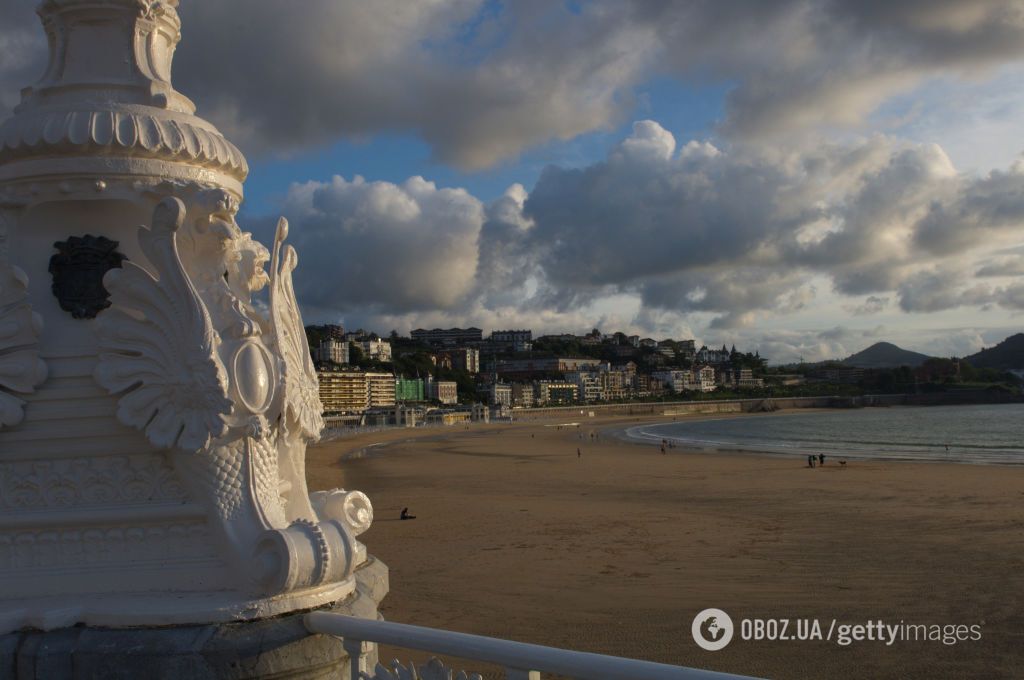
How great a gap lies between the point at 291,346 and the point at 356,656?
60.0 inches

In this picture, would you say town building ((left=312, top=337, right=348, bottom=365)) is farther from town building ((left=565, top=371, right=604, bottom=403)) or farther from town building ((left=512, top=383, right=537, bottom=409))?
town building ((left=565, top=371, right=604, bottom=403))

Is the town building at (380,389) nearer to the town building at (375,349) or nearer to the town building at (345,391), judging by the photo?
the town building at (345,391)

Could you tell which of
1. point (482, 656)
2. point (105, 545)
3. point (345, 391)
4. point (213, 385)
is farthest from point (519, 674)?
point (345, 391)

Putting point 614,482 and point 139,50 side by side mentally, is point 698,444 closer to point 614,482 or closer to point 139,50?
point 614,482

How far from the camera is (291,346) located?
390cm

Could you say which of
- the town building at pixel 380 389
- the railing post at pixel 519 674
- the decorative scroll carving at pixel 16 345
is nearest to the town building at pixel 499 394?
the town building at pixel 380 389

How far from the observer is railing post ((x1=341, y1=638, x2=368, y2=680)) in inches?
116

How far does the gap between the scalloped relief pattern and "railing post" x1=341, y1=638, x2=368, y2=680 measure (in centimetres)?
215

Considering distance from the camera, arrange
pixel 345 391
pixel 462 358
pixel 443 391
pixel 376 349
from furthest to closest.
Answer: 1. pixel 462 358
2. pixel 376 349
3. pixel 443 391
4. pixel 345 391

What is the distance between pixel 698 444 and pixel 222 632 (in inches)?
2107

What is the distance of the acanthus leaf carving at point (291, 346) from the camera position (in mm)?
3648

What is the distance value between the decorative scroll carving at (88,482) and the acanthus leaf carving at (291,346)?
1.78 ft

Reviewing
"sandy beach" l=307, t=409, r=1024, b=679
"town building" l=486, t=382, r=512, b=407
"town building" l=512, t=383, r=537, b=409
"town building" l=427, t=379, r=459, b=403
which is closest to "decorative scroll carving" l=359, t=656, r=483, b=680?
"sandy beach" l=307, t=409, r=1024, b=679

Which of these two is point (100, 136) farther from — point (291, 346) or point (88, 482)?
point (88, 482)
